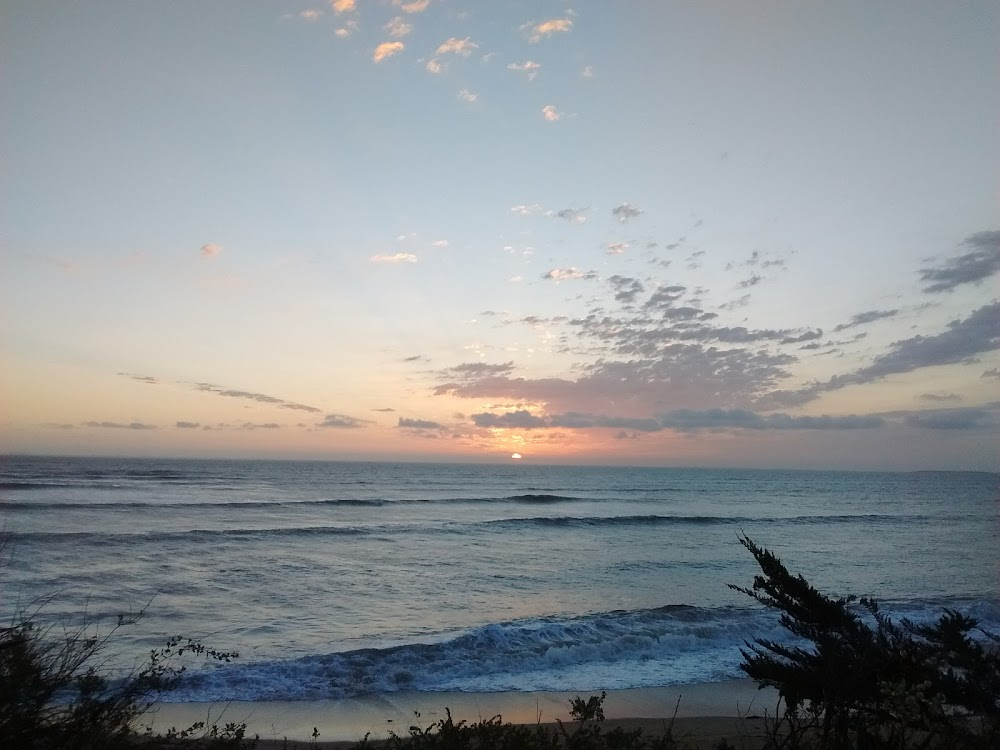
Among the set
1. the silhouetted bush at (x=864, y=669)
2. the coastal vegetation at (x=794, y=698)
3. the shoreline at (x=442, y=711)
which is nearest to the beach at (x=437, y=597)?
the shoreline at (x=442, y=711)

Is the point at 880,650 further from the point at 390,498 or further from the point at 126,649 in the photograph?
the point at 390,498

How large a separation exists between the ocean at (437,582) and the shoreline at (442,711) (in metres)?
0.41

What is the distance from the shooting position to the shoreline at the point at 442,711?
8953 millimetres

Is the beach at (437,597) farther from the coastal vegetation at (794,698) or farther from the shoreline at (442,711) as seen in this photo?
the coastal vegetation at (794,698)

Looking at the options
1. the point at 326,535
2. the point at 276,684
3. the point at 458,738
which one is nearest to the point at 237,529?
the point at 326,535

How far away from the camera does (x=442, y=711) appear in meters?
9.97

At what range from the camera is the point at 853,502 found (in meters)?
59.9

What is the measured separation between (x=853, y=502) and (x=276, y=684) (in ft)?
207

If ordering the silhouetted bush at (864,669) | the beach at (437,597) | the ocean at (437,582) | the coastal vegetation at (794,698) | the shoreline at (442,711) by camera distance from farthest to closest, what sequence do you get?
the ocean at (437,582) < the beach at (437,597) < the shoreline at (442,711) < the silhouetted bush at (864,669) < the coastal vegetation at (794,698)

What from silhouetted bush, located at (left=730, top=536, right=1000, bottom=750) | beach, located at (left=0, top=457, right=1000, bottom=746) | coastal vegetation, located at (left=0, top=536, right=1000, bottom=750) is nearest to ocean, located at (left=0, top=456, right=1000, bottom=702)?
beach, located at (left=0, top=457, right=1000, bottom=746)

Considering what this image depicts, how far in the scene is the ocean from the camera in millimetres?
11969

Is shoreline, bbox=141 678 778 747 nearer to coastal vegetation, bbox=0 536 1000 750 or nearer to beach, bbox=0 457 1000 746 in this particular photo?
beach, bbox=0 457 1000 746

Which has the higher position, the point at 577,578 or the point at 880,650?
the point at 880,650

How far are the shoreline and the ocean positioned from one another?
16.0 inches
